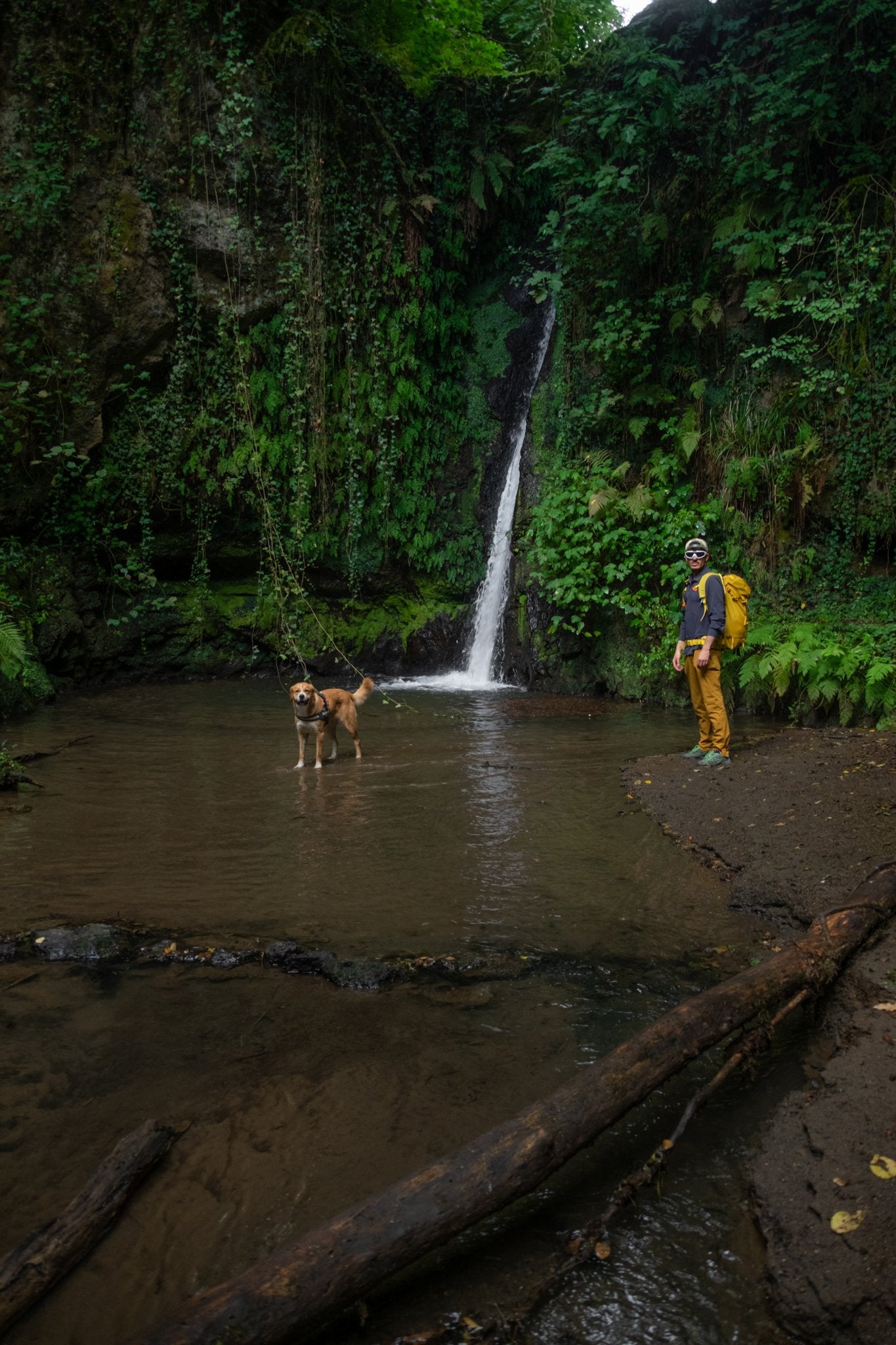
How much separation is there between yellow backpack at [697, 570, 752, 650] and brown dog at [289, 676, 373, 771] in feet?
11.5

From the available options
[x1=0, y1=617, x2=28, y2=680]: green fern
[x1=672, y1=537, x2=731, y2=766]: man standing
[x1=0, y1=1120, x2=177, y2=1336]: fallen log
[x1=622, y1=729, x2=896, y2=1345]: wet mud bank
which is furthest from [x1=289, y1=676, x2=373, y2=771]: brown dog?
[x1=0, y1=1120, x2=177, y2=1336]: fallen log

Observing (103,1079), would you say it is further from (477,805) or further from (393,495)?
(393,495)

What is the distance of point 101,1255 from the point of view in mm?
2305

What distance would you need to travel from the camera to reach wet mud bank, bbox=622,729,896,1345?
210cm

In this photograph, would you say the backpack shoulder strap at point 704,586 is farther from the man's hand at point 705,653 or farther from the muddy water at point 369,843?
the muddy water at point 369,843

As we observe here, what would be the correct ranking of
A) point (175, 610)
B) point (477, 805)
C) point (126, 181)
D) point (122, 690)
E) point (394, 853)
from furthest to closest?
point (175, 610)
point (122, 690)
point (126, 181)
point (477, 805)
point (394, 853)

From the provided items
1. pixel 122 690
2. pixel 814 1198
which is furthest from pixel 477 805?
pixel 122 690

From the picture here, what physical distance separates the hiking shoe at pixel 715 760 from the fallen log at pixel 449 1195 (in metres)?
4.14

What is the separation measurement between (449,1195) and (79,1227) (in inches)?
41.6

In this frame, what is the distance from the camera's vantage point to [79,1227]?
2.31 metres

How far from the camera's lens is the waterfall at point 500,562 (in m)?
13.7

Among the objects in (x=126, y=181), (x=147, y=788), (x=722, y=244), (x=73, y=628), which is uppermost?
(x=126, y=181)

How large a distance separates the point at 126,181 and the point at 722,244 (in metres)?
8.50

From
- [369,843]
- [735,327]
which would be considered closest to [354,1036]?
[369,843]
